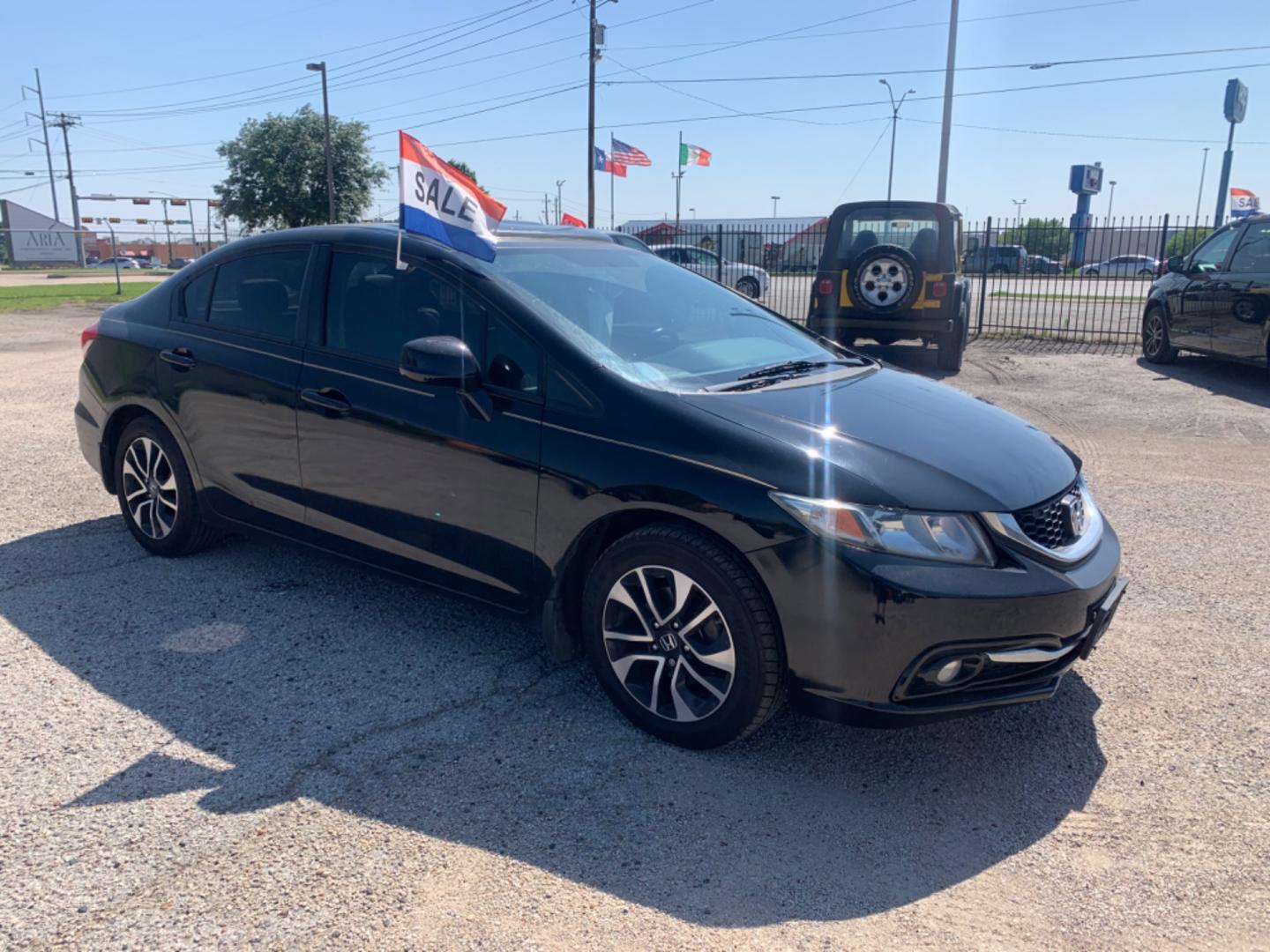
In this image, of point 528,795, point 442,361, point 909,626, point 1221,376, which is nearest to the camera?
point 909,626

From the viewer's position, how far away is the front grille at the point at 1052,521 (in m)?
3.07

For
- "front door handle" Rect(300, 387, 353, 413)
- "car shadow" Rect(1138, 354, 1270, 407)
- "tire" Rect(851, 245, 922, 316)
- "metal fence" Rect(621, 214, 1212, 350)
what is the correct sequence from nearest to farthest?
"front door handle" Rect(300, 387, 353, 413) → "car shadow" Rect(1138, 354, 1270, 407) → "tire" Rect(851, 245, 922, 316) → "metal fence" Rect(621, 214, 1212, 350)

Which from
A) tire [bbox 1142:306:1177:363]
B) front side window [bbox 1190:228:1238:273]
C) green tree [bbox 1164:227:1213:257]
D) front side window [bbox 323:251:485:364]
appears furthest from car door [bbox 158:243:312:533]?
green tree [bbox 1164:227:1213:257]

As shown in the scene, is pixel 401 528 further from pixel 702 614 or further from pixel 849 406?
pixel 849 406

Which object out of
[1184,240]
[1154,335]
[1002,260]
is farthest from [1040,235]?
[1154,335]

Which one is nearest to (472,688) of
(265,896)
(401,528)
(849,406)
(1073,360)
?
(401,528)

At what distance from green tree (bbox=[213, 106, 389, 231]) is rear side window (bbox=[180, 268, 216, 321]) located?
127 feet

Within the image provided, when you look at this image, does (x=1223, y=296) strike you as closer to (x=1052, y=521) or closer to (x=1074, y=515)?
(x=1074, y=515)

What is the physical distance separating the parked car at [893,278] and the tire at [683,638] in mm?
8961

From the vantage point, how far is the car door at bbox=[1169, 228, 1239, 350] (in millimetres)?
10719

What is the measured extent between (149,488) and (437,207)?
90.7 inches

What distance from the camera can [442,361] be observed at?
347cm

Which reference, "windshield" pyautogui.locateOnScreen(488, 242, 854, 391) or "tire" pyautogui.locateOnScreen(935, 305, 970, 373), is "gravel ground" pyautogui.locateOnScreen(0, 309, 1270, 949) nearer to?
"windshield" pyautogui.locateOnScreen(488, 242, 854, 391)

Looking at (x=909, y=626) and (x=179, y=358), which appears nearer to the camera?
(x=909, y=626)
